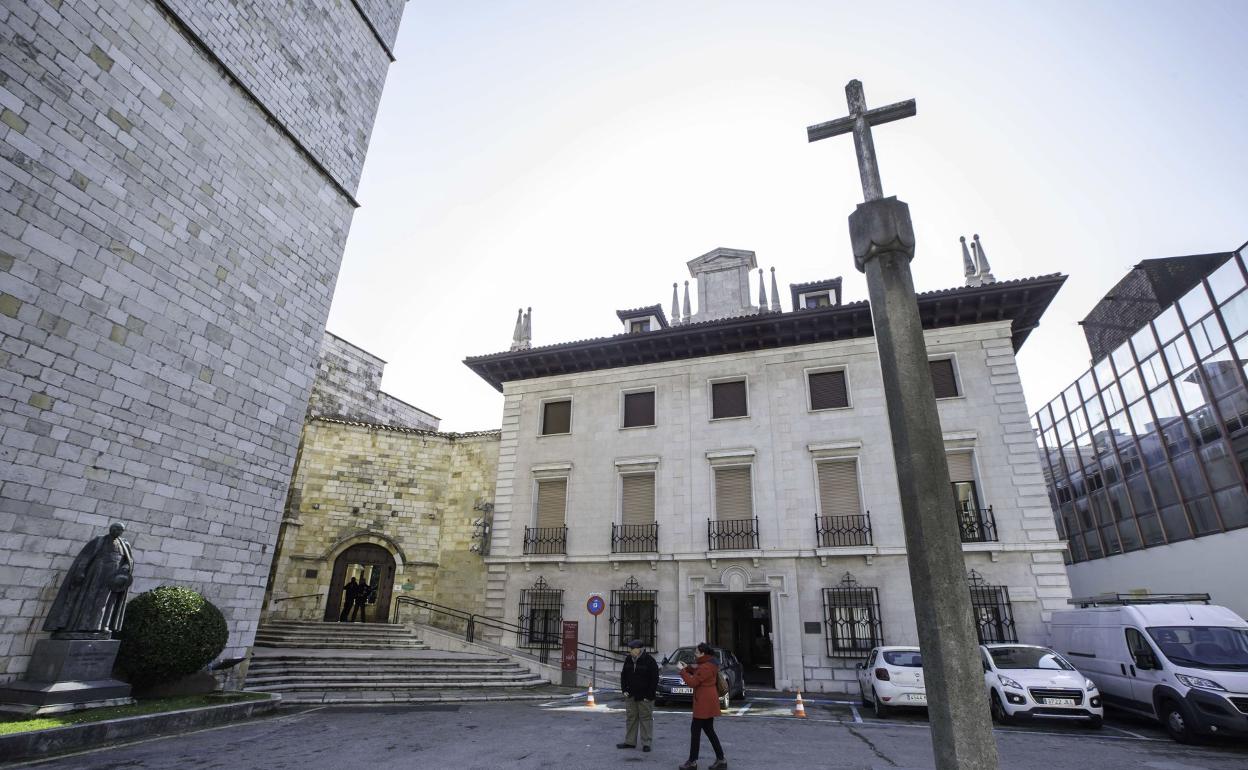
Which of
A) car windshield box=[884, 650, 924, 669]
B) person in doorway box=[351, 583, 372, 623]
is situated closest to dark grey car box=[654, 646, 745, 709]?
car windshield box=[884, 650, 924, 669]

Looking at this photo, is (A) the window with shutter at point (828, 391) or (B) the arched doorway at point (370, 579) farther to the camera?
(B) the arched doorway at point (370, 579)

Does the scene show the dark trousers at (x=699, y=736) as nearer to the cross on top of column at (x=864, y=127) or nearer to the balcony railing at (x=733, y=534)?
the cross on top of column at (x=864, y=127)

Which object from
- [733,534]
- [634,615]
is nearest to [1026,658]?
[733,534]

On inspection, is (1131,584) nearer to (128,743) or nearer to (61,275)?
(128,743)

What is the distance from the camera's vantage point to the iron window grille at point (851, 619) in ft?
52.3

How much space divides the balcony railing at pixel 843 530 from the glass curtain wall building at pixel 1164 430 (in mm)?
16318

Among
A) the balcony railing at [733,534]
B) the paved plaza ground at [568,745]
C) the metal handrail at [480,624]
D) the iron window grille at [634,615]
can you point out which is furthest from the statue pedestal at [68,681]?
the balcony railing at [733,534]

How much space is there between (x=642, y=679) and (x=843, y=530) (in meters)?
10.8

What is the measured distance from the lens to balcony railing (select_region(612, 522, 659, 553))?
18578mm

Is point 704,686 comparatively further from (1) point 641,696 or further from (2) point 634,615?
(2) point 634,615

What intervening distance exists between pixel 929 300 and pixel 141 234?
19.2 metres

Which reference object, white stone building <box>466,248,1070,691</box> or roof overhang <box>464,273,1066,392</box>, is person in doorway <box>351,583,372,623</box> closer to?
white stone building <box>466,248,1070,691</box>

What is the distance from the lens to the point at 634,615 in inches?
713

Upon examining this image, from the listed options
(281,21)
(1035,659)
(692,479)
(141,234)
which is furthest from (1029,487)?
(281,21)
